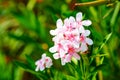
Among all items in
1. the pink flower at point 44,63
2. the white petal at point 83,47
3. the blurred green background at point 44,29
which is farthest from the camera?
the blurred green background at point 44,29

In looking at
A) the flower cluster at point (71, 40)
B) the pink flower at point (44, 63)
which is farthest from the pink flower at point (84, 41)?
the pink flower at point (44, 63)

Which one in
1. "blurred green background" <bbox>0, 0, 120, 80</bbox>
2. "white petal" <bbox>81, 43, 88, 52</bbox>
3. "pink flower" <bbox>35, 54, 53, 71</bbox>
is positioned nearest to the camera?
"white petal" <bbox>81, 43, 88, 52</bbox>

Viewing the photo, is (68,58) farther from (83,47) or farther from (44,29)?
(44,29)

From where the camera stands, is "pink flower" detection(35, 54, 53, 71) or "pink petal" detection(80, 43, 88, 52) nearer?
"pink petal" detection(80, 43, 88, 52)

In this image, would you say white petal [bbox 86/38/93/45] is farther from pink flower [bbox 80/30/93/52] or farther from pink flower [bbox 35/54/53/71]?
pink flower [bbox 35/54/53/71]

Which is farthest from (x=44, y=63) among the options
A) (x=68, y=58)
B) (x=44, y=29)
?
(x=44, y=29)

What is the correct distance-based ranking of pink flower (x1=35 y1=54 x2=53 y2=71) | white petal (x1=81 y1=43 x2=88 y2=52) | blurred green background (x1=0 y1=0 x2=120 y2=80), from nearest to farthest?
1. white petal (x1=81 y1=43 x2=88 y2=52)
2. pink flower (x1=35 y1=54 x2=53 y2=71)
3. blurred green background (x1=0 y1=0 x2=120 y2=80)

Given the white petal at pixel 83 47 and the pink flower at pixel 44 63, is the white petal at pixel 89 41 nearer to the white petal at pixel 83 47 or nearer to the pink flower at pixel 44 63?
the white petal at pixel 83 47

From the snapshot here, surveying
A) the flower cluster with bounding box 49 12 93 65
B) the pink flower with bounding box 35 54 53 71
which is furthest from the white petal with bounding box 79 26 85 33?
the pink flower with bounding box 35 54 53 71
